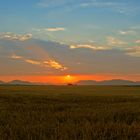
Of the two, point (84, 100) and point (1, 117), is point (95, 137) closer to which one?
point (1, 117)

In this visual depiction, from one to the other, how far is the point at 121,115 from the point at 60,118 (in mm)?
4312

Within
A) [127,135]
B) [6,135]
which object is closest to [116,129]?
[127,135]

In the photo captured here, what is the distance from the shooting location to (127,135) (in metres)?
15.2

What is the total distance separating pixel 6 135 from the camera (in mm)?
14719

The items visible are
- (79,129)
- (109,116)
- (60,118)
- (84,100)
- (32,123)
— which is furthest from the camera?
(84,100)

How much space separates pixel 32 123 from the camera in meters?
18.4

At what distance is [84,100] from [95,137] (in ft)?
84.8

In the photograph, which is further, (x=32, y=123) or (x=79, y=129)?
(x=32, y=123)

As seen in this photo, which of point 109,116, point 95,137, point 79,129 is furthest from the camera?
point 109,116

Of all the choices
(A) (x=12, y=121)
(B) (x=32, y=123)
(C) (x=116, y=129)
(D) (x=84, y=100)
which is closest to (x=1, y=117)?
(A) (x=12, y=121)

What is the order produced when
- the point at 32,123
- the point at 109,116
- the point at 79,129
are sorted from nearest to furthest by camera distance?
the point at 79,129
the point at 32,123
the point at 109,116

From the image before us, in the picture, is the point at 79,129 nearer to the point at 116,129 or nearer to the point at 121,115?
the point at 116,129

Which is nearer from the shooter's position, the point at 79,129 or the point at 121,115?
the point at 79,129

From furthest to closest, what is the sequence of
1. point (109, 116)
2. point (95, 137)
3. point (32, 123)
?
point (109, 116), point (32, 123), point (95, 137)
